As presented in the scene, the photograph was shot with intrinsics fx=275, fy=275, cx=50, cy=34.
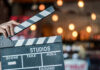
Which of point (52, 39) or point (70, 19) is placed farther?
point (70, 19)

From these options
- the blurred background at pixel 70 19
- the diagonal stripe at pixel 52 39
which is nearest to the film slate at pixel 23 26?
the diagonal stripe at pixel 52 39

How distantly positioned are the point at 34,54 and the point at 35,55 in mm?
12

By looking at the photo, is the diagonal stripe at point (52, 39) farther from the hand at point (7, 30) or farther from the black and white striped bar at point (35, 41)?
the hand at point (7, 30)

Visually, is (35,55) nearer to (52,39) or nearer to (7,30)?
(52,39)

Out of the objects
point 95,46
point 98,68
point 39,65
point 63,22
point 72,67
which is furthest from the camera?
point 63,22

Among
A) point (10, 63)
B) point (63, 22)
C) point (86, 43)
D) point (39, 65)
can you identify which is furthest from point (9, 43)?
point (63, 22)

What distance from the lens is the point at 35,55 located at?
2359 millimetres

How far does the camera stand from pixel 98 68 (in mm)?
6211

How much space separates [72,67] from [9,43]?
2.64m

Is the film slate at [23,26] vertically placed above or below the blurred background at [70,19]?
below

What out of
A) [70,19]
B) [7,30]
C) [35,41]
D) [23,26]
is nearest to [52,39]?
[35,41]

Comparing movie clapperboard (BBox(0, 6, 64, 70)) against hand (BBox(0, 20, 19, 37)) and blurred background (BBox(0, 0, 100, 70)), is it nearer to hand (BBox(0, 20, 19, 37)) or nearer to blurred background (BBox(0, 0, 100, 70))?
hand (BBox(0, 20, 19, 37))

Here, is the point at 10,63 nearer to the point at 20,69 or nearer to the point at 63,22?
the point at 20,69

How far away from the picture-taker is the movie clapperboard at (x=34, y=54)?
2.33 meters
